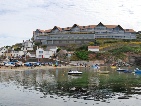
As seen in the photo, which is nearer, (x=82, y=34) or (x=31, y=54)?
(x=31, y=54)

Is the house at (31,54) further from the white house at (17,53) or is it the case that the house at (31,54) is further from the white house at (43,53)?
the white house at (17,53)

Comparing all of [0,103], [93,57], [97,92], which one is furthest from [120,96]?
[93,57]

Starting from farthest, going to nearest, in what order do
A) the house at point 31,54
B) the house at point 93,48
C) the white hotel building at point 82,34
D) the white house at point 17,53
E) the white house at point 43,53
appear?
the white hotel building at point 82,34 < the white house at point 17,53 < the house at point 93,48 < the house at point 31,54 < the white house at point 43,53

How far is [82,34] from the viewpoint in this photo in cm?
17212

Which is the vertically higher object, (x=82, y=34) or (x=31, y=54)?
(x=82, y=34)

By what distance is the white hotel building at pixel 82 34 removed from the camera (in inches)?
6801

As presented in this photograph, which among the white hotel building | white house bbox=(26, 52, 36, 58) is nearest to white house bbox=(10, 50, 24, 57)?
white house bbox=(26, 52, 36, 58)

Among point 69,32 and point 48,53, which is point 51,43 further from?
point 48,53

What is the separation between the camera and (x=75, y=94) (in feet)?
142

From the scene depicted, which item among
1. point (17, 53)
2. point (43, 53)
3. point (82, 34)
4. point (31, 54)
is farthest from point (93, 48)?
point (17, 53)

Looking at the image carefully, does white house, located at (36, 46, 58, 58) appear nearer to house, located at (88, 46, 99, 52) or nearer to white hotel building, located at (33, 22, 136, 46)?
white hotel building, located at (33, 22, 136, 46)

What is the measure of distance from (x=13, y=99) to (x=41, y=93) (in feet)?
19.5

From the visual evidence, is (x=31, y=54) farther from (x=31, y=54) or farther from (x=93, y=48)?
(x=93, y=48)

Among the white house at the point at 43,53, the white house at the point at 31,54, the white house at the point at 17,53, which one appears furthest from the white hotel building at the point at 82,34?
the white house at the point at 17,53
